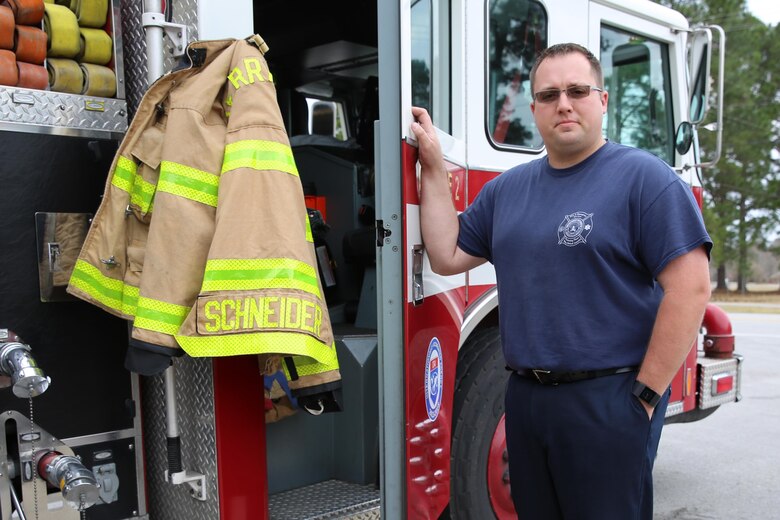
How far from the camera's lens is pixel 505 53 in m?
3.15

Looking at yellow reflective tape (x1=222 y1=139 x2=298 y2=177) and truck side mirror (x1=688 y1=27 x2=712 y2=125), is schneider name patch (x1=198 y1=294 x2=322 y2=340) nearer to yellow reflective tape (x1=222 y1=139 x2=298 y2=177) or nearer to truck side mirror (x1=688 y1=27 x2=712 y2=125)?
yellow reflective tape (x1=222 y1=139 x2=298 y2=177)

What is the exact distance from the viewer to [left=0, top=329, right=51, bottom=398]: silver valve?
1938 mm

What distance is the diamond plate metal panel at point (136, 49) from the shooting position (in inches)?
90.4

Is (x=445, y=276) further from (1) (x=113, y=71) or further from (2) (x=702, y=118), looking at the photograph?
(2) (x=702, y=118)

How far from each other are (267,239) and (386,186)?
39cm

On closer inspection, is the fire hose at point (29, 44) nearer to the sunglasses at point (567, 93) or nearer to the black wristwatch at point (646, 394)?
the sunglasses at point (567, 93)

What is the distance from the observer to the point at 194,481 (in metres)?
2.31

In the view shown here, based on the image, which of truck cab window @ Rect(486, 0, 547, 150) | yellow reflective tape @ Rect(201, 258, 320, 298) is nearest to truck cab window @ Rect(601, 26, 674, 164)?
truck cab window @ Rect(486, 0, 547, 150)

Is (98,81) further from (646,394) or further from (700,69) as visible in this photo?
(700,69)

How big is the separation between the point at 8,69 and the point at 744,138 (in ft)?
76.0

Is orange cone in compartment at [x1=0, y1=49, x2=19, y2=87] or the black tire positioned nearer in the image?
orange cone in compartment at [x1=0, y1=49, x2=19, y2=87]

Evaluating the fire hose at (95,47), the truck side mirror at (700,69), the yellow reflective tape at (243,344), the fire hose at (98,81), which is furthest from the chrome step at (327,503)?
the truck side mirror at (700,69)

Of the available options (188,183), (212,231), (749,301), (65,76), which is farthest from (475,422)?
(749,301)

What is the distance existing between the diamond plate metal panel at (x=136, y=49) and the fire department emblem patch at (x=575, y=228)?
125 cm
